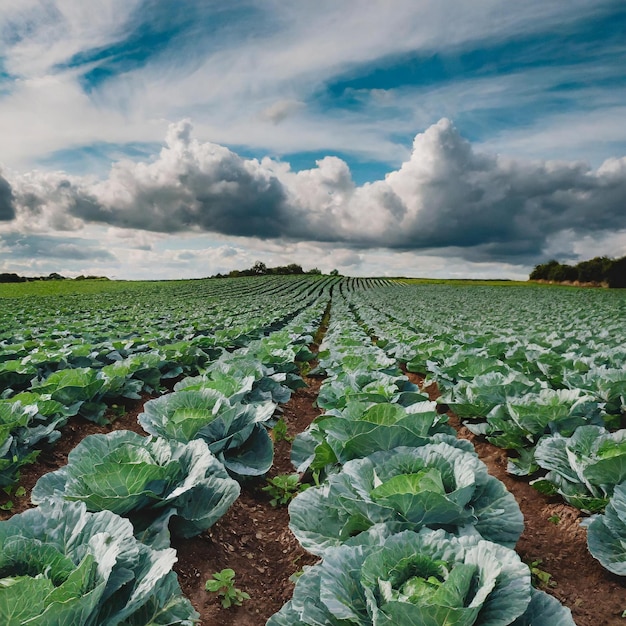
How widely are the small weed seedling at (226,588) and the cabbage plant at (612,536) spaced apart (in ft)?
7.24

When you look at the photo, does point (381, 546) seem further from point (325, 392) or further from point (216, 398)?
point (325, 392)

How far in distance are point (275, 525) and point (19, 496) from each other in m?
2.37

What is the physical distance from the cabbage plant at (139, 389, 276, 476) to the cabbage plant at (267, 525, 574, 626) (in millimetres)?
1776

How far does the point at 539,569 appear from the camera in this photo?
3.21 metres

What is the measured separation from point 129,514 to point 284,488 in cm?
174

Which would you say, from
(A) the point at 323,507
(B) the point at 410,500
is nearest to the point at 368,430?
(A) the point at 323,507

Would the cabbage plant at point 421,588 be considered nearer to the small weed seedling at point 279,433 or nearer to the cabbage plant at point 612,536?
the cabbage plant at point 612,536

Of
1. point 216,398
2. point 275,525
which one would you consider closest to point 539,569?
point 275,525

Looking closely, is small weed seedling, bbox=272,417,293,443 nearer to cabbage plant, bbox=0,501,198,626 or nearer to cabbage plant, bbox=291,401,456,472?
cabbage plant, bbox=291,401,456,472

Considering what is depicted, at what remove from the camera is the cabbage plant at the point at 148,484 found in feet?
8.23

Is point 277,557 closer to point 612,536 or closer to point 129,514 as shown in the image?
point 129,514

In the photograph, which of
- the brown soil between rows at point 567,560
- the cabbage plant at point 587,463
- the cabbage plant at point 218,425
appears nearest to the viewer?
the brown soil between rows at point 567,560

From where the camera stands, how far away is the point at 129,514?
2.79 m

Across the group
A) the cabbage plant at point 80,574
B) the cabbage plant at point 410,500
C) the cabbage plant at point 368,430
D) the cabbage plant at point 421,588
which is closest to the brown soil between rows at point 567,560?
the cabbage plant at point 410,500
